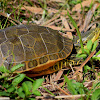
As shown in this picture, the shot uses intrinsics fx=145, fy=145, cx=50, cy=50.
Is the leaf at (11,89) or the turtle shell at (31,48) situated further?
the turtle shell at (31,48)

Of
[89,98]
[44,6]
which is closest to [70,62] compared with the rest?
[89,98]

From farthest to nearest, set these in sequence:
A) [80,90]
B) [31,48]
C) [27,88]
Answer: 1. [31,48]
2. [80,90]
3. [27,88]

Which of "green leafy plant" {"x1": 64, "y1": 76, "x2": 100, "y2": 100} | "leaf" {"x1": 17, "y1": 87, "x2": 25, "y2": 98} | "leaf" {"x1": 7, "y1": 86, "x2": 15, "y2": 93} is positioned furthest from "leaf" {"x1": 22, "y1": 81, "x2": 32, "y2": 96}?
"green leafy plant" {"x1": 64, "y1": 76, "x2": 100, "y2": 100}

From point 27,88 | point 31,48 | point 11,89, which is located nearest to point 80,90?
point 27,88

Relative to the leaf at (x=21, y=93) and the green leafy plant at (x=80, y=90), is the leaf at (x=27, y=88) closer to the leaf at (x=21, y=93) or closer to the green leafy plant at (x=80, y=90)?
the leaf at (x=21, y=93)

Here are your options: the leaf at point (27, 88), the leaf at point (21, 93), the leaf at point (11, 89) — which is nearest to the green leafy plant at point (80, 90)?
the leaf at point (27, 88)

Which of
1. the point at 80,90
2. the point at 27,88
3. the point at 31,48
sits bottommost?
the point at 80,90

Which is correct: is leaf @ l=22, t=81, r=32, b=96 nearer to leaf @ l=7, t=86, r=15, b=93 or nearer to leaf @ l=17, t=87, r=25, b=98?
leaf @ l=17, t=87, r=25, b=98

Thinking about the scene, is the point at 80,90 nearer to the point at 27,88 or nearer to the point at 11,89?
the point at 27,88
